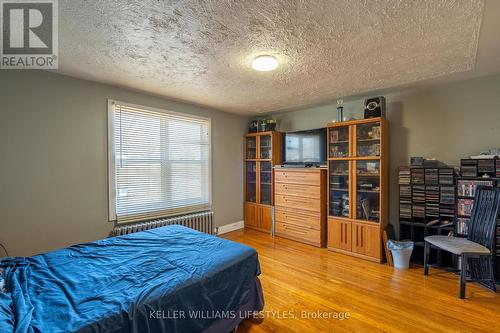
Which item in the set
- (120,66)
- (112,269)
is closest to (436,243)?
(112,269)

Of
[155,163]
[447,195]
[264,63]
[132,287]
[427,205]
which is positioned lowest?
[132,287]

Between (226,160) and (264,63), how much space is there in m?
2.59

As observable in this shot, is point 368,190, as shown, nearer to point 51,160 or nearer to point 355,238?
point 355,238

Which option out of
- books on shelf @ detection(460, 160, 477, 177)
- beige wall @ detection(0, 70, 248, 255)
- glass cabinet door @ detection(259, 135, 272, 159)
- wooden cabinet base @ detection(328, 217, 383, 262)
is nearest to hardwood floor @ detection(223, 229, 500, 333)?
wooden cabinet base @ detection(328, 217, 383, 262)

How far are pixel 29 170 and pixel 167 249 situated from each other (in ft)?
5.93

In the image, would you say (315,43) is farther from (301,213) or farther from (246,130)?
(246,130)

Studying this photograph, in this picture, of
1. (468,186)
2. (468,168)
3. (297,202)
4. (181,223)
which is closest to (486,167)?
(468,168)

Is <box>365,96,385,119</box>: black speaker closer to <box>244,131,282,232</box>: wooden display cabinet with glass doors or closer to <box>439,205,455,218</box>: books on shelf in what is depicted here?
<box>439,205,455,218</box>: books on shelf

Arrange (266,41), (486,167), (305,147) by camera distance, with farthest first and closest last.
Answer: (305,147) < (486,167) < (266,41)

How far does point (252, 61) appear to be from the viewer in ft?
7.51

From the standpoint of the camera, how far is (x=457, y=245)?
2408mm

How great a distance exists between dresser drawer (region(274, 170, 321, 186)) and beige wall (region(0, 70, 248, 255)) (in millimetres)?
2681

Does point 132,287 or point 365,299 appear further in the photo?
point 365,299

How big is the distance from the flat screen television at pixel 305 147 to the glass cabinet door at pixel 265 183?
423 mm
